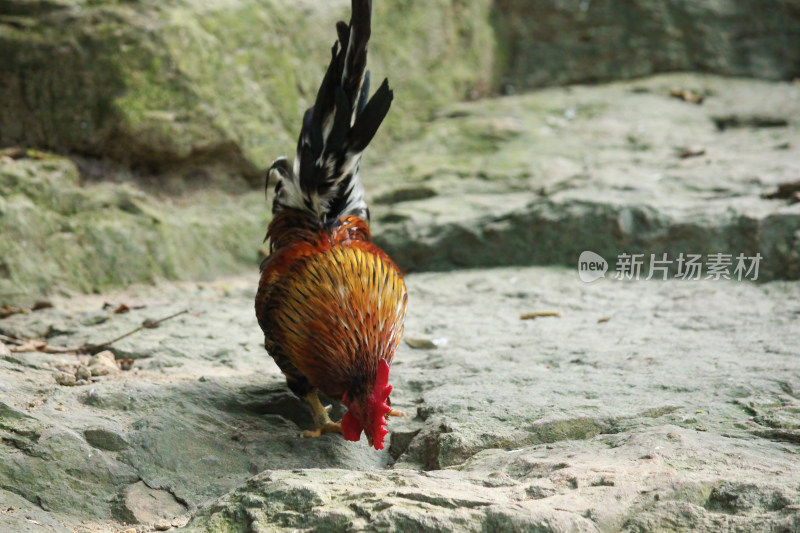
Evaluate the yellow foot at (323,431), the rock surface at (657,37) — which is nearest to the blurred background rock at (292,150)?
the rock surface at (657,37)

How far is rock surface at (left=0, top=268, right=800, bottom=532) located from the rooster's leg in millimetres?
51

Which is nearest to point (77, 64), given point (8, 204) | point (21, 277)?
point (8, 204)

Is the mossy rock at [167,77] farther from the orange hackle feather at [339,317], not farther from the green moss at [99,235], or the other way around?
the orange hackle feather at [339,317]

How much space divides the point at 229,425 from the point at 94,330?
1.52 m

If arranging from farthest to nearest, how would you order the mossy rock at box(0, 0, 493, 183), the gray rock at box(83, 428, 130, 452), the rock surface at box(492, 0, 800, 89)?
the rock surface at box(492, 0, 800, 89)
the mossy rock at box(0, 0, 493, 183)
the gray rock at box(83, 428, 130, 452)

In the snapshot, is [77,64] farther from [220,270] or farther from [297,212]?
[297,212]

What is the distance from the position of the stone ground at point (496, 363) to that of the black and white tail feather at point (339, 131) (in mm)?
894

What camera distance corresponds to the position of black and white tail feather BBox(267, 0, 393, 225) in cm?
367

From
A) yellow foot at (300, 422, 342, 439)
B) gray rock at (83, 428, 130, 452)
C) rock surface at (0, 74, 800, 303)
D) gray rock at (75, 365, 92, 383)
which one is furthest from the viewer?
rock surface at (0, 74, 800, 303)

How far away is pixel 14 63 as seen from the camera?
550 centimetres

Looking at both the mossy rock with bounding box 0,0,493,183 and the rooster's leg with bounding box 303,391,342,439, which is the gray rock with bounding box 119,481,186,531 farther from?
the mossy rock with bounding box 0,0,493,183

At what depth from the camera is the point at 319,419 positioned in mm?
3537

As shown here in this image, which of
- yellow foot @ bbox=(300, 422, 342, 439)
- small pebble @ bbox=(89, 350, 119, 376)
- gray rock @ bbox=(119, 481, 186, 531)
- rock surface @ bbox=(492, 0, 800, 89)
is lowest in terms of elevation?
gray rock @ bbox=(119, 481, 186, 531)

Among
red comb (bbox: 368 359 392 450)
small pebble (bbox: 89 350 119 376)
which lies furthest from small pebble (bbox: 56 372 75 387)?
red comb (bbox: 368 359 392 450)
